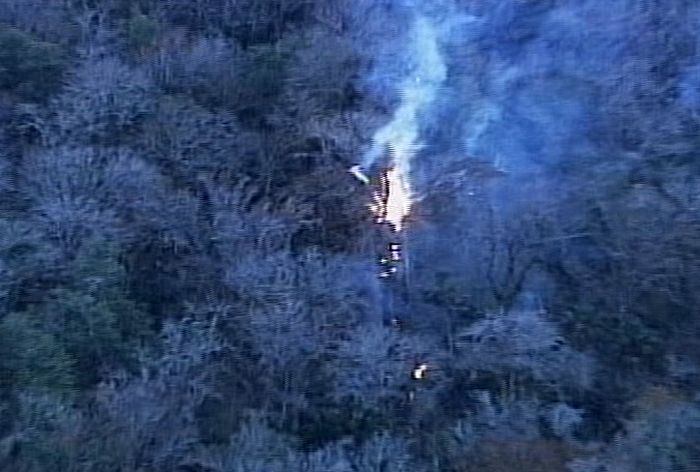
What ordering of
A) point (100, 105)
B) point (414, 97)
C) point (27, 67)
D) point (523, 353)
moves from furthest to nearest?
point (414, 97), point (27, 67), point (100, 105), point (523, 353)

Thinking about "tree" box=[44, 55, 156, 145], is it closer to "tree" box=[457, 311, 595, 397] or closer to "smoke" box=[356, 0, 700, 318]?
"smoke" box=[356, 0, 700, 318]

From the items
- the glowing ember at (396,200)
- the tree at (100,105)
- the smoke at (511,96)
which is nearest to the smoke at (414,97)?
the smoke at (511,96)

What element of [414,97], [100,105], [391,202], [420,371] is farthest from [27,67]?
[420,371]

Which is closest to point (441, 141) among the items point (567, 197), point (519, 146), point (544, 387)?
point (519, 146)

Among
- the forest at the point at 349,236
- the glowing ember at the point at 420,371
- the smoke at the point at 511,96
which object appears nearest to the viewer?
the forest at the point at 349,236

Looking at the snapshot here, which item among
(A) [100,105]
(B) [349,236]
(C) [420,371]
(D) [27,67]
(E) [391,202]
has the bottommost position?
(C) [420,371]

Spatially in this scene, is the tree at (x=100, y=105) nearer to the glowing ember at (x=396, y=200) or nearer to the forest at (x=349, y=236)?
the forest at (x=349, y=236)

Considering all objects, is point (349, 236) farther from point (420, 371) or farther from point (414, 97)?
point (414, 97)

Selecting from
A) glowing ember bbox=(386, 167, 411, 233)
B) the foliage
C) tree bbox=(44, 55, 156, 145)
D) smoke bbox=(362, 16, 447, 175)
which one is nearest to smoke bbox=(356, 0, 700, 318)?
→ smoke bbox=(362, 16, 447, 175)
